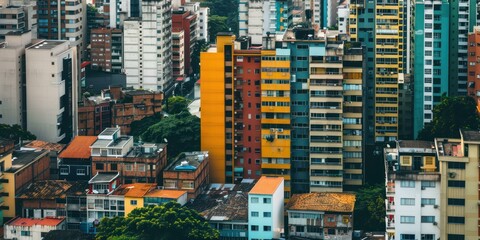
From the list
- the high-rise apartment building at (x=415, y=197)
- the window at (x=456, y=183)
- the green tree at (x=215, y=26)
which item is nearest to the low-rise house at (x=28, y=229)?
the high-rise apartment building at (x=415, y=197)

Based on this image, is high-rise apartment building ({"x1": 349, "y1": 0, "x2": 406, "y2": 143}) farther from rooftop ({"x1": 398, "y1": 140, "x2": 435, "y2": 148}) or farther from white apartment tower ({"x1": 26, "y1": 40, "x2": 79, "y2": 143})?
white apartment tower ({"x1": 26, "y1": 40, "x2": 79, "y2": 143})

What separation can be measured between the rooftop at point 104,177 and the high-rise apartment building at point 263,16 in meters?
44.3

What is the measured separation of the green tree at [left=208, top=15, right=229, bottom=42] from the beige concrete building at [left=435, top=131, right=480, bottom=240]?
81872 millimetres

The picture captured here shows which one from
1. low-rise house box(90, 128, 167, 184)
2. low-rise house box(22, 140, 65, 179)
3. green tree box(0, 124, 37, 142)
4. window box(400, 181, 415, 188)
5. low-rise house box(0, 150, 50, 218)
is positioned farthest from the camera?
green tree box(0, 124, 37, 142)

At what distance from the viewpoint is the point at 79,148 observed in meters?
95.9

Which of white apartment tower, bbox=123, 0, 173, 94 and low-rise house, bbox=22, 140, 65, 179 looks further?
white apartment tower, bbox=123, 0, 173, 94

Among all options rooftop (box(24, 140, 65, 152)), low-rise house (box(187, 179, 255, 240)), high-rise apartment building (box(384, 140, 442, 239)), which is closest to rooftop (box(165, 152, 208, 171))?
low-rise house (box(187, 179, 255, 240))

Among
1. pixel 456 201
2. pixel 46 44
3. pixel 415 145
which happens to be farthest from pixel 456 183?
pixel 46 44

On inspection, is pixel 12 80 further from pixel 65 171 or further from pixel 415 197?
pixel 415 197

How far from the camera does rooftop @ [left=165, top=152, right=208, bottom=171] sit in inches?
3576

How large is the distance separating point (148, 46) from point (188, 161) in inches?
1351

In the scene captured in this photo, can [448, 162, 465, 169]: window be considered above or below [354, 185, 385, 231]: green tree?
above

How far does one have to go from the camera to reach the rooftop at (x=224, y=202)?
87.4m

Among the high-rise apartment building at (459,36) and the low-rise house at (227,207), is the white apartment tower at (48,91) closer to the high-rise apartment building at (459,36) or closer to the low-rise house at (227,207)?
the low-rise house at (227,207)
